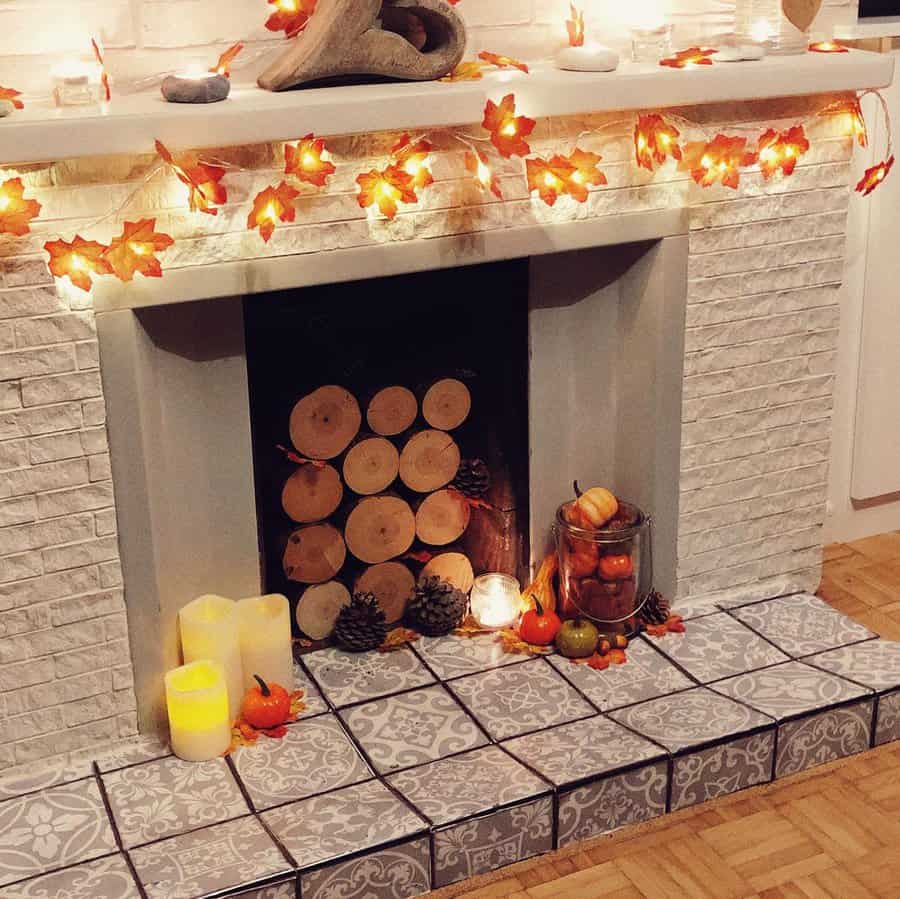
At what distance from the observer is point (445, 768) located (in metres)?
2.35

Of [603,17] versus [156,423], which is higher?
[603,17]

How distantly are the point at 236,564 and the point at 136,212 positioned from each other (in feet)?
2.41

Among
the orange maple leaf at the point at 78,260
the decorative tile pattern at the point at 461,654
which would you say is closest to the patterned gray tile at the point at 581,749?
the decorative tile pattern at the point at 461,654

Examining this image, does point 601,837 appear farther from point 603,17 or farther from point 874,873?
point 603,17

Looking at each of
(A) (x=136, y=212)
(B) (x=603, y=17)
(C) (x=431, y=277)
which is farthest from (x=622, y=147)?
(A) (x=136, y=212)

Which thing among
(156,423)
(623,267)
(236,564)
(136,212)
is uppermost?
(136,212)

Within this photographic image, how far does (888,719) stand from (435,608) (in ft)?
2.95

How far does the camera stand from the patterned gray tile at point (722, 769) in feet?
7.86

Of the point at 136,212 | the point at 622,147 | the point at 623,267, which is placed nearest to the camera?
the point at 136,212

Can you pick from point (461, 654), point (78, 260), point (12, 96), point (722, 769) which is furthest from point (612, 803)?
point (12, 96)

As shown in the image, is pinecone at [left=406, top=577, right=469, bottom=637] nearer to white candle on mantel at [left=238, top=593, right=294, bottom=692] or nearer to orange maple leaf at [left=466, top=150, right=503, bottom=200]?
white candle on mantel at [left=238, top=593, right=294, bottom=692]

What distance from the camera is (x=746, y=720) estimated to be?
8.07ft

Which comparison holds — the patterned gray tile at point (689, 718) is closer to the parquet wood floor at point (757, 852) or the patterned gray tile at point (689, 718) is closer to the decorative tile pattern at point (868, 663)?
the parquet wood floor at point (757, 852)

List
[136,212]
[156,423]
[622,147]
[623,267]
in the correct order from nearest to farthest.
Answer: [136,212]
[156,423]
[622,147]
[623,267]
